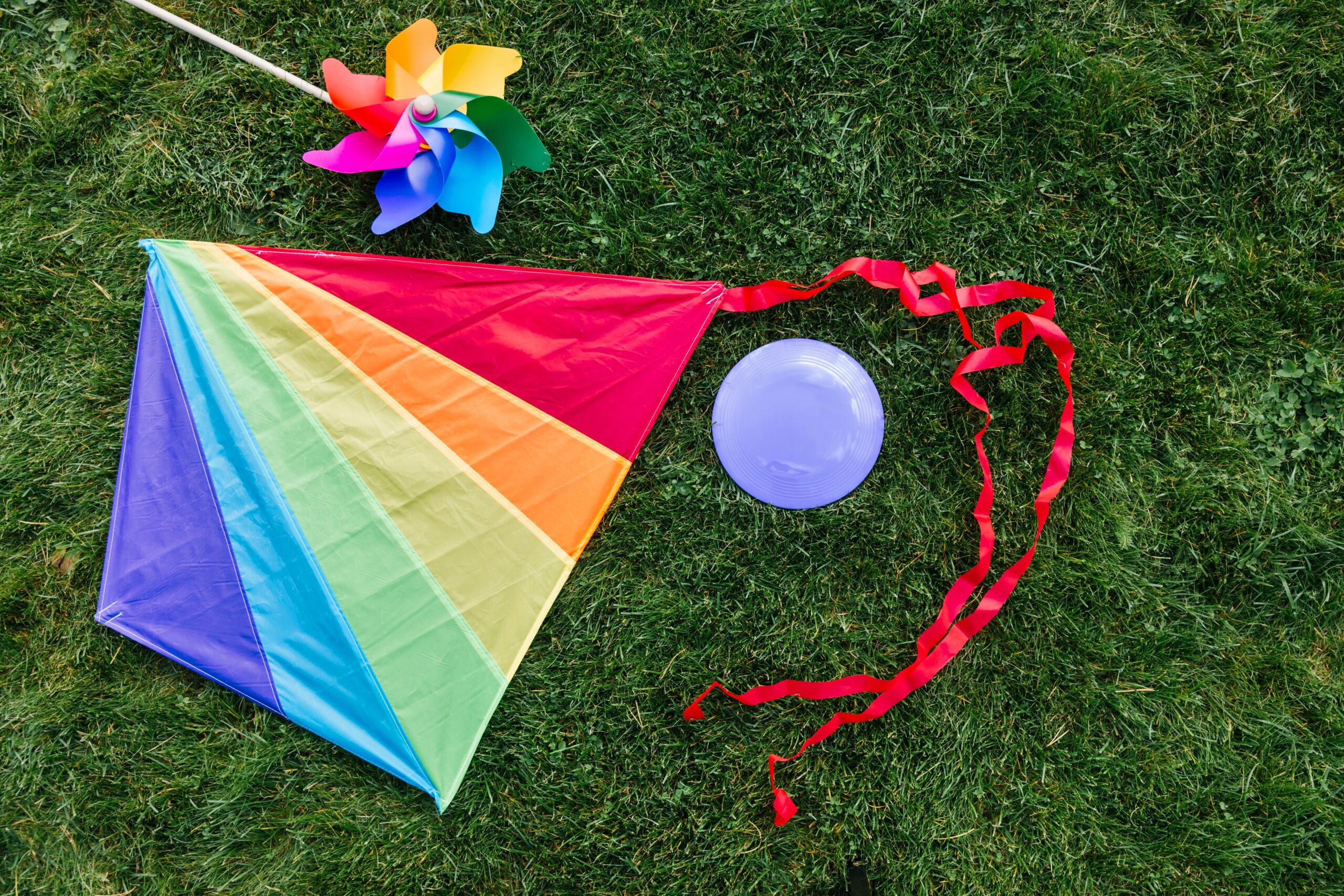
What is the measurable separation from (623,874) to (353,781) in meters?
0.93

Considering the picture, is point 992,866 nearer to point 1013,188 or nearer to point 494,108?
point 1013,188

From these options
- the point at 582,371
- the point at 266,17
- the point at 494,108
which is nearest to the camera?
the point at 494,108

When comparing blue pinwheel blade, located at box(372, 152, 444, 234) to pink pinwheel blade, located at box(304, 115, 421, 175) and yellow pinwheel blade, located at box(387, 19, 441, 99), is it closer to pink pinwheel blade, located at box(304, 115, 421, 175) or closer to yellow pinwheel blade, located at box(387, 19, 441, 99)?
pink pinwheel blade, located at box(304, 115, 421, 175)

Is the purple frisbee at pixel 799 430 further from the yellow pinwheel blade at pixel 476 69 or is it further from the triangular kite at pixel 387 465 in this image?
the yellow pinwheel blade at pixel 476 69

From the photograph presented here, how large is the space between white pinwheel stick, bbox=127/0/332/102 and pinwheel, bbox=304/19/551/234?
0.61ft

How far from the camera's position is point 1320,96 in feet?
8.23

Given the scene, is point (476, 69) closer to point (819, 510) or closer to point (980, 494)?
point (819, 510)

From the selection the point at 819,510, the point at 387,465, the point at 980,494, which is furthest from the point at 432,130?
the point at 980,494

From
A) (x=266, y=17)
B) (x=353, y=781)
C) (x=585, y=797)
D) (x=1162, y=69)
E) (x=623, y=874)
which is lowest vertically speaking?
(x=623, y=874)

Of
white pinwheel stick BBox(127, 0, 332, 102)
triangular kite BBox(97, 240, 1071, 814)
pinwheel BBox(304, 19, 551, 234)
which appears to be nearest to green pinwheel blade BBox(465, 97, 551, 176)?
pinwheel BBox(304, 19, 551, 234)

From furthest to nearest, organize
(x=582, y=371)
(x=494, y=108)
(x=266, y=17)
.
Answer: (x=266, y=17)
(x=582, y=371)
(x=494, y=108)

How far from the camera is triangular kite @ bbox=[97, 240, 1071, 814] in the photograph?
226 centimetres

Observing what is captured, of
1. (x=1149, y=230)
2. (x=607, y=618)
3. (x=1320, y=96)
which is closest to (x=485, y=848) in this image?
(x=607, y=618)

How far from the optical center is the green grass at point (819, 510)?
238 centimetres
